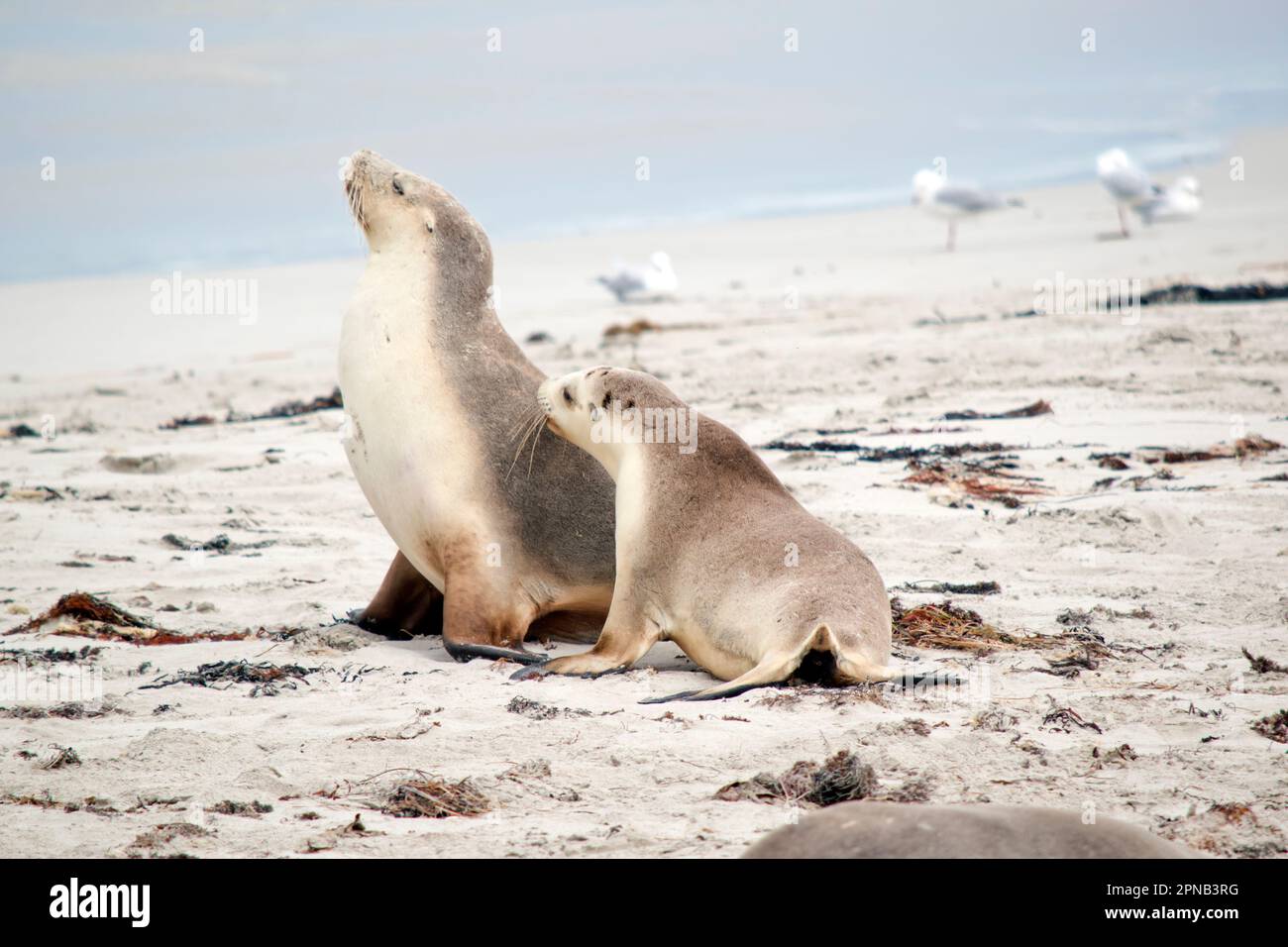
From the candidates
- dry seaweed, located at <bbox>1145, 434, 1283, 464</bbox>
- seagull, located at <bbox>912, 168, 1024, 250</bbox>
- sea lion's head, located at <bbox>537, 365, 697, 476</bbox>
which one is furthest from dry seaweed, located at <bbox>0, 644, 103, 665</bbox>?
seagull, located at <bbox>912, 168, 1024, 250</bbox>

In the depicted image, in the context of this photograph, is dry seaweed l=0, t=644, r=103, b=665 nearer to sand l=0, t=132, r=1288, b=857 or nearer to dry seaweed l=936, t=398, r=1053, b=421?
sand l=0, t=132, r=1288, b=857

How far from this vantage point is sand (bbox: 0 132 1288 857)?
3.40 m

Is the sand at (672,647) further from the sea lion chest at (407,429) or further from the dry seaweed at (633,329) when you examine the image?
the sea lion chest at (407,429)

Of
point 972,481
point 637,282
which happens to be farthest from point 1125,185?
point 972,481

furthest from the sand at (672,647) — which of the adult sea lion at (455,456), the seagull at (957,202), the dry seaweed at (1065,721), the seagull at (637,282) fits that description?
the seagull at (957,202)

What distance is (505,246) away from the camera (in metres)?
25.3

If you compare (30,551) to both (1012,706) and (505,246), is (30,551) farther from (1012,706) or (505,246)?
(505,246)

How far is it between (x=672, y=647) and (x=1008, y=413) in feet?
13.8

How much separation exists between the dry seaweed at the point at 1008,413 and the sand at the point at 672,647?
0.47ft

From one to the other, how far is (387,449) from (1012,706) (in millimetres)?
2297

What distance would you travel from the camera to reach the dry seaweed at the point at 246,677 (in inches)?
178

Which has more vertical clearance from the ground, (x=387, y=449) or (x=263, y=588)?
(x=387, y=449)

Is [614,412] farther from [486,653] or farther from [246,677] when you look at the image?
[246,677]
